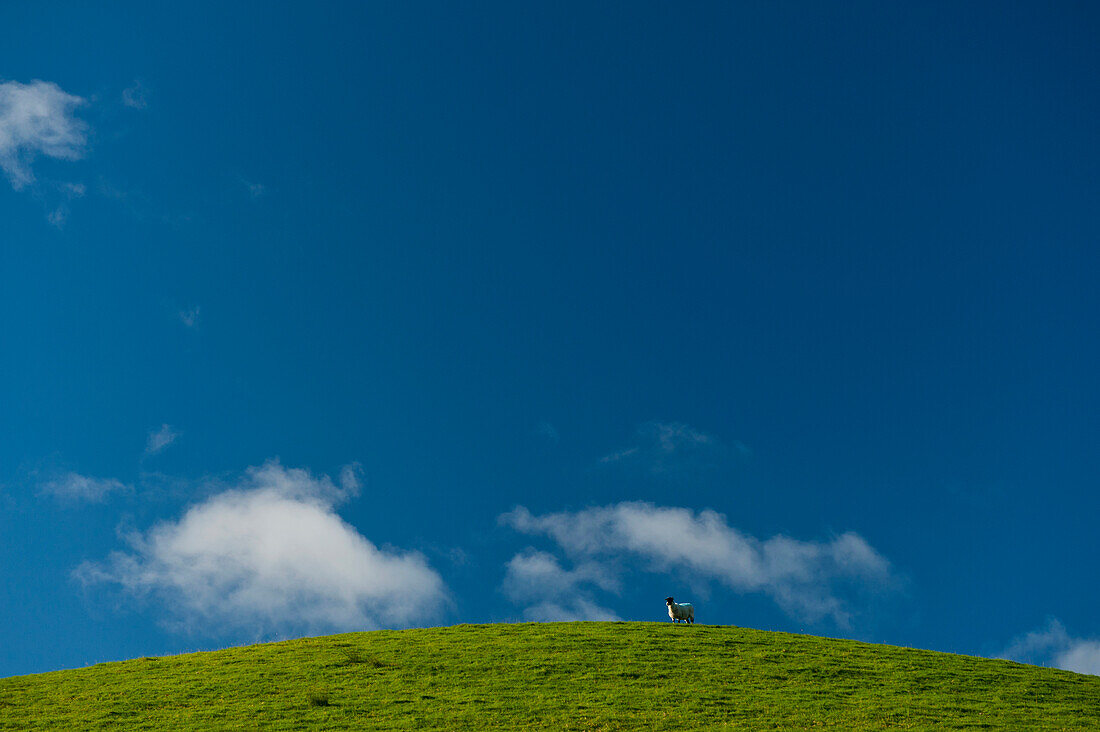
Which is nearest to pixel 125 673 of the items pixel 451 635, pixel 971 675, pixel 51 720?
pixel 51 720

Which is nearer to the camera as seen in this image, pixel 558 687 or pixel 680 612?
pixel 558 687

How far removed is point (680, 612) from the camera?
132ft

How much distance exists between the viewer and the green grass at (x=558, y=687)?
2612 cm

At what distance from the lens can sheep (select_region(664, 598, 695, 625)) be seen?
131ft

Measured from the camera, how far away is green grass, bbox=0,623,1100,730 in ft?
85.7

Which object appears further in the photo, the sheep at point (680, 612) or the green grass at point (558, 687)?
the sheep at point (680, 612)

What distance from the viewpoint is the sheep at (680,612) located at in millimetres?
39969

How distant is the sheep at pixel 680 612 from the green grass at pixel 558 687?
2.66 meters

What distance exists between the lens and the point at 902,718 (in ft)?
86.0

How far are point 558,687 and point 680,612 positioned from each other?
12882 millimetres

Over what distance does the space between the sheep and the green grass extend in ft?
8.72

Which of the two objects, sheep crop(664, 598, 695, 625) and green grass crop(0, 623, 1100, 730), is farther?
sheep crop(664, 598, 695, 625)

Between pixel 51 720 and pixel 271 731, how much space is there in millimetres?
8411

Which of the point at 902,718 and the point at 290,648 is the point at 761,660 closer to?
the point at 902,718
